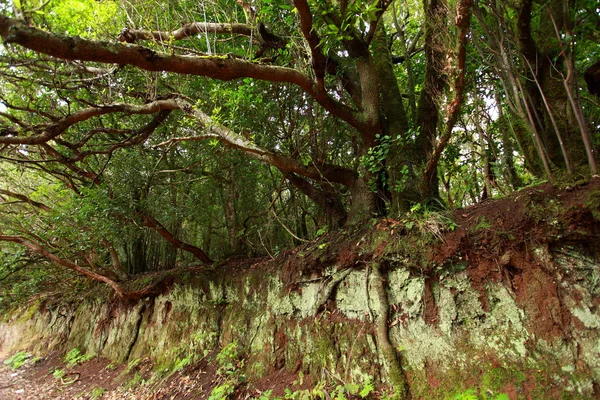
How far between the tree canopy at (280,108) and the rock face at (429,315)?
84cm

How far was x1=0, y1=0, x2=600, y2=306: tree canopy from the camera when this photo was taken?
351cm

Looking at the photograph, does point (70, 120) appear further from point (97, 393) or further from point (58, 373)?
point (58, 373)

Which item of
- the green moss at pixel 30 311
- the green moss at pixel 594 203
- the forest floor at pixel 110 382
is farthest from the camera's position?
the green moss at pixel 30 311

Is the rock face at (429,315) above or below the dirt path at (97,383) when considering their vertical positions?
above

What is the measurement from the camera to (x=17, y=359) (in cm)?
917

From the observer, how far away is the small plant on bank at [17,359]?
8.86 m

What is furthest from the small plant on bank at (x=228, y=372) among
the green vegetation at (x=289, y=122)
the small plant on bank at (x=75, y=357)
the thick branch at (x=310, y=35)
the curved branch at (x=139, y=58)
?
the small plant on bank at (x=75, y=357)

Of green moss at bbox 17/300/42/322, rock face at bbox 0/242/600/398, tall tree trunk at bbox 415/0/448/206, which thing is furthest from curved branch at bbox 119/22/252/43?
green moss at bbox 17/300/42/322

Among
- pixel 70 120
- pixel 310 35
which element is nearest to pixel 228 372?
pixel 70 120

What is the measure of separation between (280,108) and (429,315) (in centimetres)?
418

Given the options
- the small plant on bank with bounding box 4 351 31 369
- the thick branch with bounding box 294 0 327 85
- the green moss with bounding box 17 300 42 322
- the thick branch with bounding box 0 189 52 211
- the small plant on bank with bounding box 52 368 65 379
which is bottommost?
the small plant on bank with bounding box 52 368 65 379

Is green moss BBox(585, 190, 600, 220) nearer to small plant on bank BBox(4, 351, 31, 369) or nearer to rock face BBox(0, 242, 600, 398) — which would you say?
rock face BBox(0, 242, 600, 398)

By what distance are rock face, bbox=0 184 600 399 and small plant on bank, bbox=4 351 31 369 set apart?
6076mm

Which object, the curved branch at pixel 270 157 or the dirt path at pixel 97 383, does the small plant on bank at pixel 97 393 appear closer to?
the dirt path at pixel 97 383
